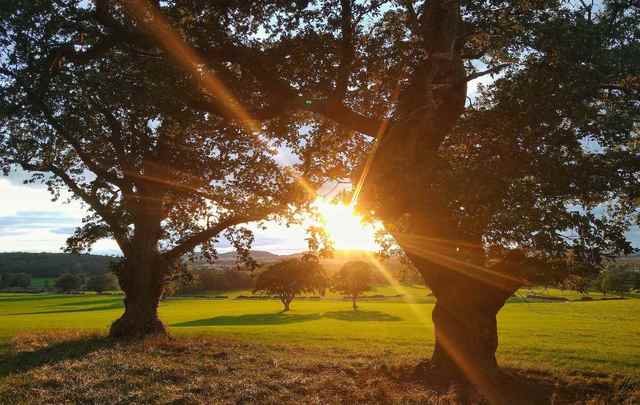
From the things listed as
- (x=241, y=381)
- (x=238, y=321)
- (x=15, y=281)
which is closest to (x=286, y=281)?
(x=238, y=321)

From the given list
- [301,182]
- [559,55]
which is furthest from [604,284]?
[559,55]

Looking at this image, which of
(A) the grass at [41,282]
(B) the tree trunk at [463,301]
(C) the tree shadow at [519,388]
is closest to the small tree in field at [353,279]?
(C) the tree shadow at [519,388]

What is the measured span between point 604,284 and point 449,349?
83380mm

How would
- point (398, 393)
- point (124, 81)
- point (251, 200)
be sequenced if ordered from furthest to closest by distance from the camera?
point (251, 200), point (124, 81), point (398, 393)

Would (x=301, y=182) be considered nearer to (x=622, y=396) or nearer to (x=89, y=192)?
(x=89, y=192)

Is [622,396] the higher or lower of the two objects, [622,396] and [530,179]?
the lower

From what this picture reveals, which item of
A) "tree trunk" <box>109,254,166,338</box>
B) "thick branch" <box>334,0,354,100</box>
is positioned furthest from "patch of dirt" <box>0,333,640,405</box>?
"thick branch" <box>334,0,354,100</box>

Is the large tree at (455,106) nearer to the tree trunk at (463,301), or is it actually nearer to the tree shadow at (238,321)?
the tree trunk at (463,301)

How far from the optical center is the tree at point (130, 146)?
463 inches

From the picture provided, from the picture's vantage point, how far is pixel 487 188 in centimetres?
908

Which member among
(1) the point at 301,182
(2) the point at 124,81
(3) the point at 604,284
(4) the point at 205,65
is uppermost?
(4) the point at 205,65

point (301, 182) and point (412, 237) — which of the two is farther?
point (301, 182)

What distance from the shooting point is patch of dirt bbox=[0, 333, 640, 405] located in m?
9.95

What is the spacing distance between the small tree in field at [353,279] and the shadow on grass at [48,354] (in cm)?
5949
